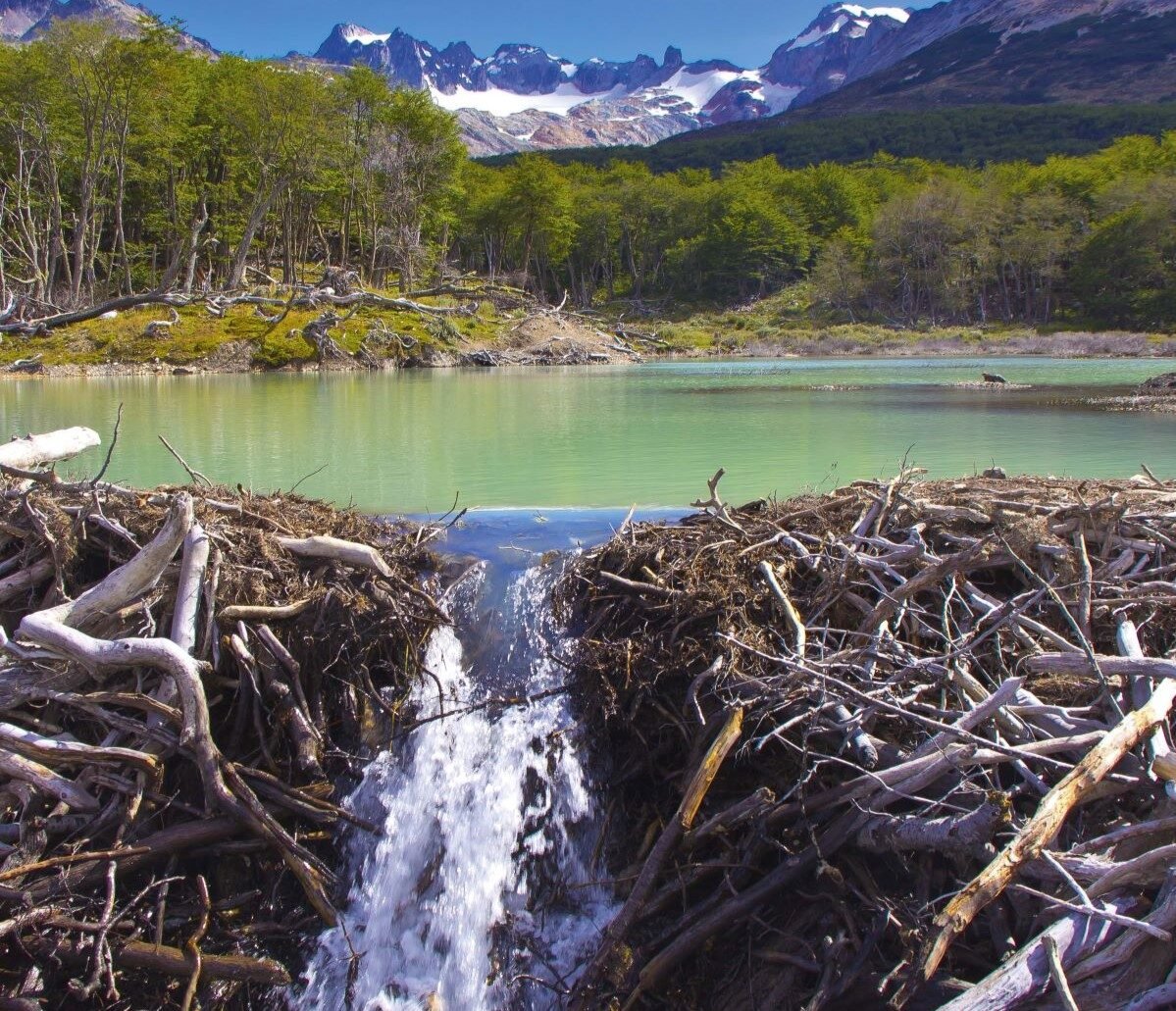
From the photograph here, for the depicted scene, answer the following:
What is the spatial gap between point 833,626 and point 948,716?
3.71 feet

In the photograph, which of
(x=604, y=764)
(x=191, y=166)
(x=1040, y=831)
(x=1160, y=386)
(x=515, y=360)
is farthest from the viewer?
(x=191, y=166)

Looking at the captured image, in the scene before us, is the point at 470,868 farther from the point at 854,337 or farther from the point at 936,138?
the point at 936,138

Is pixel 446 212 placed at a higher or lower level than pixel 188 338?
higher

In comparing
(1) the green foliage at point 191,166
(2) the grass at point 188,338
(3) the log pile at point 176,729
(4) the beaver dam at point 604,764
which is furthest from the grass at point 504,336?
(4) the beaver dam at point 604,764

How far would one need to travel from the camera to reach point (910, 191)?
9012 cm

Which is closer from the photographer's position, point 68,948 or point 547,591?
point 68,948

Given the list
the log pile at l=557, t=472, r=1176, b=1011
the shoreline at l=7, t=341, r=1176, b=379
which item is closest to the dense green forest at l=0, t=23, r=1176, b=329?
the shoreline at l=7, t=341, r=1176, b=379

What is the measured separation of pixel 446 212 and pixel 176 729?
69703 mm

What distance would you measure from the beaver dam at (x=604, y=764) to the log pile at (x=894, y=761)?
0.06 feet

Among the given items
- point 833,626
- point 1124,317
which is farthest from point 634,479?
point 1124,317

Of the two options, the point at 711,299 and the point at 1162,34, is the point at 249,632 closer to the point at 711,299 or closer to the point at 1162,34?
the point at 711,299

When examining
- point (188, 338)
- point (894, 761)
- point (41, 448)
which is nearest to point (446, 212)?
point (188, 338)

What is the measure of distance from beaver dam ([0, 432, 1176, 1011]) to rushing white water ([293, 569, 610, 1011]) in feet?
0.05

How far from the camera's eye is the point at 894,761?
3844 millimetres
